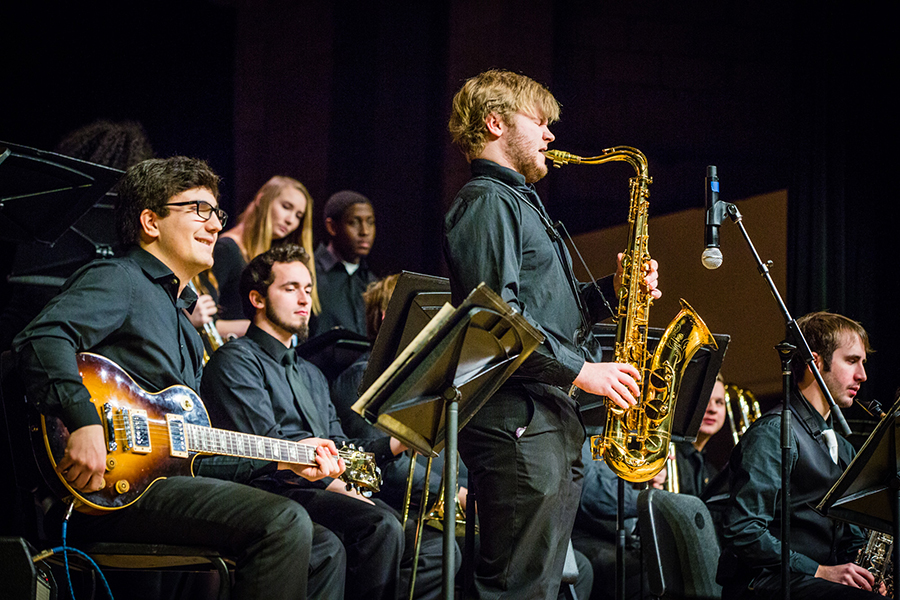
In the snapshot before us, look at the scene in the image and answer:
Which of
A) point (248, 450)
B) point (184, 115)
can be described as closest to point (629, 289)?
point (248, 450)

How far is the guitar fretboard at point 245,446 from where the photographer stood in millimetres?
2850

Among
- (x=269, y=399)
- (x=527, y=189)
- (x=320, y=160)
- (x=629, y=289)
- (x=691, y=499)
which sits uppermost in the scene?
(x=320, y=160)

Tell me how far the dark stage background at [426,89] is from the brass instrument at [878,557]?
2329 millimetres

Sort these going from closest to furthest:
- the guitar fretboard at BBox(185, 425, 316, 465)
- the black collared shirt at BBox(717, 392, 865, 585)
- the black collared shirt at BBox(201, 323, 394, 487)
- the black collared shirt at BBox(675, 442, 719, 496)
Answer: the guitar fretboard at BBox(185, 425, 316, 465)
the black collared shirt at BBox(717, 392, 865, 585)
the black collared shirt at BBox(201, 323, 394, 487)
the black collared shirt at BBox(675, 442, 719, 496)

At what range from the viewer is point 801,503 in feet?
11.0

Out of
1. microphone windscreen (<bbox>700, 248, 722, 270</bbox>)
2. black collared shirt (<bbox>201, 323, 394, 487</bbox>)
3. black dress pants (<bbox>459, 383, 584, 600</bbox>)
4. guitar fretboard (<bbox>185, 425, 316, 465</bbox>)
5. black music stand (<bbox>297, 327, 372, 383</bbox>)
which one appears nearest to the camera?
black dress pants (<bbox>459, 383, 584, 600</bbox>)

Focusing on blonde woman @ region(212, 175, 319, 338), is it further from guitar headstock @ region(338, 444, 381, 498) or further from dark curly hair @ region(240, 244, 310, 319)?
guitar headstock @ region(338, 444, 381, 498)

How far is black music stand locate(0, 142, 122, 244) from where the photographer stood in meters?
3.29

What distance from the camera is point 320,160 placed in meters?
6.46

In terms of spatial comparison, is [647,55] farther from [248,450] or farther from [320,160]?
[248,450]

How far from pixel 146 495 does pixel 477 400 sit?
1106mm

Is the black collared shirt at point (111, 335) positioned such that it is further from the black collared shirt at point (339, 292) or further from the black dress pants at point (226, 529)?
the black collared shirt at point (339, 292)

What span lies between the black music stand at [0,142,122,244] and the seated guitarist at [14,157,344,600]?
1.13 ft

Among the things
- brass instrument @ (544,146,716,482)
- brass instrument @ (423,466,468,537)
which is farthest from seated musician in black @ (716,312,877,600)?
brass instrument @ (423,466,468,537)
